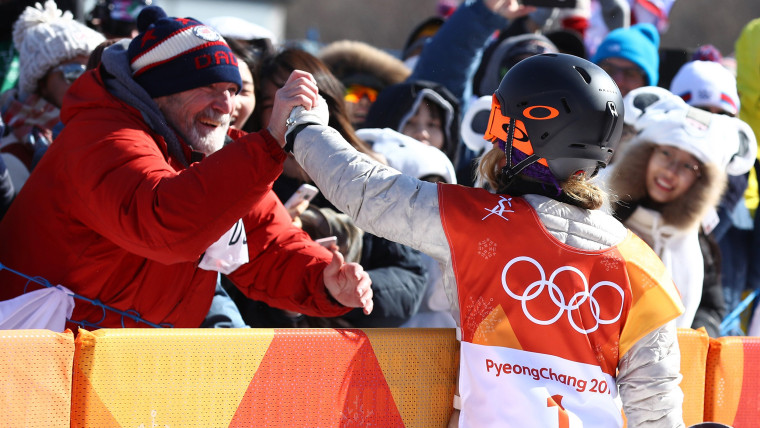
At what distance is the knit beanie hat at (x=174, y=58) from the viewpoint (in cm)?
298

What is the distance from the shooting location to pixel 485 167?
8.75ft

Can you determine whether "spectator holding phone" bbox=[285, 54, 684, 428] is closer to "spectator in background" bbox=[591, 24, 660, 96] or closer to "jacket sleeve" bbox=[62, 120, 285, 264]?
"jacket sleeve" bbox=[62, 120, 285, 264]

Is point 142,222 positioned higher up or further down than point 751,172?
further down

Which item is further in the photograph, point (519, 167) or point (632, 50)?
point (632, 50)

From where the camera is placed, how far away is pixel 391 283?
3840mm

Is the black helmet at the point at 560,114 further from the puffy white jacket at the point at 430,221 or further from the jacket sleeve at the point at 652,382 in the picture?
the jacket sleeve at the point at 652,382

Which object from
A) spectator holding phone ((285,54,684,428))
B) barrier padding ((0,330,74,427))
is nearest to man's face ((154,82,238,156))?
spectator holding phone ((285,54,684,428))

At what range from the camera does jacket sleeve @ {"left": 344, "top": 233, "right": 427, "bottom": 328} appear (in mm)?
3801

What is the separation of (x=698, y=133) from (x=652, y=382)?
2.54m

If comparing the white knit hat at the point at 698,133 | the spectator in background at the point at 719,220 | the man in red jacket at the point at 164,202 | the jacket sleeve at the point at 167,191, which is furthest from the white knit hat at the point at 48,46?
the spectator in background at the point at 719,220

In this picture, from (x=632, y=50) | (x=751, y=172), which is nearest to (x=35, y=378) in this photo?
(x=632, y=50)

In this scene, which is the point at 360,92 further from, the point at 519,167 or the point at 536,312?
the point at 536,312

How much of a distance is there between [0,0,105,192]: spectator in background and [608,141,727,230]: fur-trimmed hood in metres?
2.94

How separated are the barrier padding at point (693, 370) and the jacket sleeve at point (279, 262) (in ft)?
4.30
